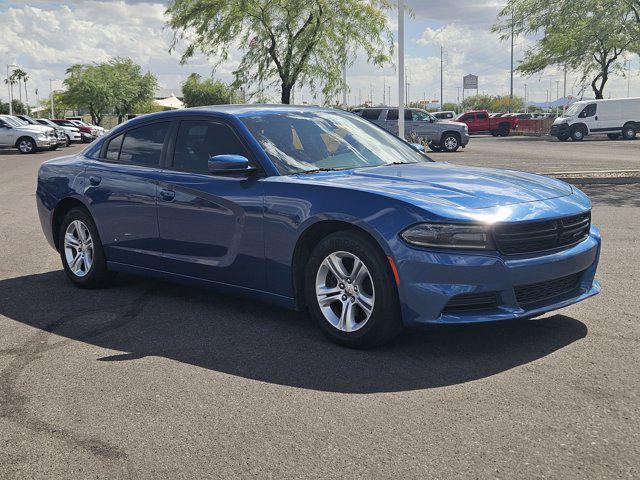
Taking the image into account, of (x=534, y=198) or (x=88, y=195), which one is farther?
(x=88, y=195)

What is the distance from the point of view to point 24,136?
38.6 metres

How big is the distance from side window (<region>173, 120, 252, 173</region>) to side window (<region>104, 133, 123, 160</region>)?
855 millimetres

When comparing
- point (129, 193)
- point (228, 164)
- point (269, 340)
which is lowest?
point (269, 340)

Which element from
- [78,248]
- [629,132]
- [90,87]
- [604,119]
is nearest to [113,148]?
[78,248]

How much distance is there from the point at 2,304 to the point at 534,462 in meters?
4.81

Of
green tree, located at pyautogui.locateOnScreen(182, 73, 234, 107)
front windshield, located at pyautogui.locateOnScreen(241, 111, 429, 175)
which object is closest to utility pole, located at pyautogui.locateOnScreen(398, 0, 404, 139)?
Result: front windshield, located at pyautogui.locateOnScreen(241, 111, 429, 175)

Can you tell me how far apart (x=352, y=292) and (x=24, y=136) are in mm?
37255

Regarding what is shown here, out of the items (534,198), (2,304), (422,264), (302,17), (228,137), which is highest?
(302,17)

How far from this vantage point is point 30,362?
15.9 feet

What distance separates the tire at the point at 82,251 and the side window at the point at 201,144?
124 cm

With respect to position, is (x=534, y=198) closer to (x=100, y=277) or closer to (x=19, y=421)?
(x=19, y=421)

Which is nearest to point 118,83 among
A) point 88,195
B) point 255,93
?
point 255,93

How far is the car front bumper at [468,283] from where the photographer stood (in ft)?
14.6

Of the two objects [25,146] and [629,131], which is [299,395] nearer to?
[25,146]
